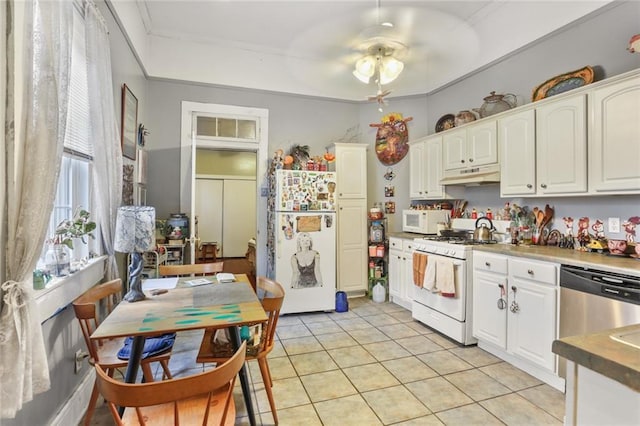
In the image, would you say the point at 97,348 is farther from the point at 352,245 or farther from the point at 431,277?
the point at 352,245

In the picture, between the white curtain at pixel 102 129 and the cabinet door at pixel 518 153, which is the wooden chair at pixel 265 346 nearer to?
the white curtain at pixel 102 129

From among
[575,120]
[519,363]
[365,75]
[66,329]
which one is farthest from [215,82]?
[519,363]

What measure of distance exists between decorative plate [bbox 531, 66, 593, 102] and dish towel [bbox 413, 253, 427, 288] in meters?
1.90

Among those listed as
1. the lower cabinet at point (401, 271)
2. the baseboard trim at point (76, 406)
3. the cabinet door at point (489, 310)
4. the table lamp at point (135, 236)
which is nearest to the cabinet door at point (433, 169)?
the lower cabinet at point (401, 271)

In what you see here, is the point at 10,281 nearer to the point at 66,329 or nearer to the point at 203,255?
the point at 66,329

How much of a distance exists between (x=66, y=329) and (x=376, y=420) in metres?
1.94

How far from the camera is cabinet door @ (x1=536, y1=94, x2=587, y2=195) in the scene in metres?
2.54

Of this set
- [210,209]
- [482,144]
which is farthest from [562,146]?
[210,209]

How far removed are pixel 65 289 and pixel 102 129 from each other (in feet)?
3.66

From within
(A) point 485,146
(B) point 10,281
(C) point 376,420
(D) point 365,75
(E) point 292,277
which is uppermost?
(D) point 365,75

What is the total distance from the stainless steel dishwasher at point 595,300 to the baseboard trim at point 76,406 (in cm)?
314

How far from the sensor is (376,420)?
203 centimetres

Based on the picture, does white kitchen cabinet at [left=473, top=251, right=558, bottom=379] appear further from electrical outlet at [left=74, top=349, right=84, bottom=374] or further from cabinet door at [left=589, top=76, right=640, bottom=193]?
→ electrical outlet at [left=74, top=349, right=84, bottom=374]

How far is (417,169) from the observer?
4.50 m
